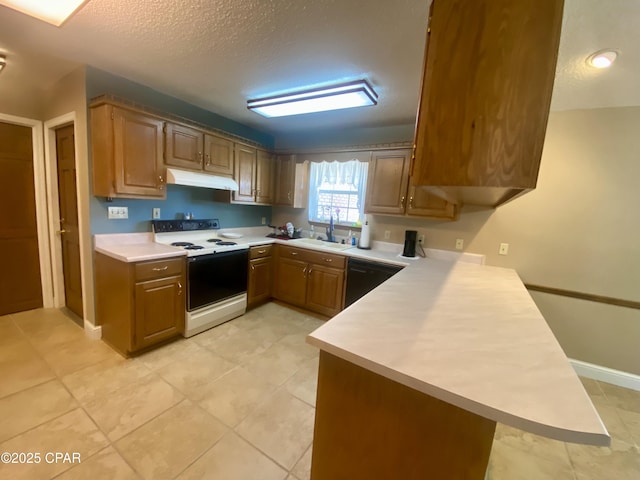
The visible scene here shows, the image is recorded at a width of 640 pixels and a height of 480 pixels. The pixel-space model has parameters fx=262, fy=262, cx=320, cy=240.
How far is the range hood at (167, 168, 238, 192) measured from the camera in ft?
8.58

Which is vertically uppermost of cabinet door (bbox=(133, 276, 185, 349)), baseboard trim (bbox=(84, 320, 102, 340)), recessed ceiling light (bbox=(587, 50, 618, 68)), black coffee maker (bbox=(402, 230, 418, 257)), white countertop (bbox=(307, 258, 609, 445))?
recessed ceiling light (bbox=(587, 50, 618, 68))

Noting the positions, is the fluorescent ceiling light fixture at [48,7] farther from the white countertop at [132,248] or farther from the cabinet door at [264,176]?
the cabinet door at [264,176]

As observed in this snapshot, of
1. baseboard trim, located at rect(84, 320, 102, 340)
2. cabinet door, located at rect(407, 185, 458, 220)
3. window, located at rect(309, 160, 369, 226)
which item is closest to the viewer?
baseboard trim, located at rect(84, 320, 102, 340)

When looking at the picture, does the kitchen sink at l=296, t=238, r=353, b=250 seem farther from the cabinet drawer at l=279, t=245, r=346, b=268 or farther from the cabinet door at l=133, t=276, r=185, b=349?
the cabinet door at l=133, t=276, r=185, b=349

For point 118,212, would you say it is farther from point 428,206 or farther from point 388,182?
point 428,206

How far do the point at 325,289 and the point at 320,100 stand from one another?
6.85 feet

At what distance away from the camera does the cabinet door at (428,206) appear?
276cm

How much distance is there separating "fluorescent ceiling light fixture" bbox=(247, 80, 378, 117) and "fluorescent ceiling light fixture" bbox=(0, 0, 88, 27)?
140 cm

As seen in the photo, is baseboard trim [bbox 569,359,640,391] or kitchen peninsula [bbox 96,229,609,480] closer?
kitchen peninsula [bbox 96,229,609,480]

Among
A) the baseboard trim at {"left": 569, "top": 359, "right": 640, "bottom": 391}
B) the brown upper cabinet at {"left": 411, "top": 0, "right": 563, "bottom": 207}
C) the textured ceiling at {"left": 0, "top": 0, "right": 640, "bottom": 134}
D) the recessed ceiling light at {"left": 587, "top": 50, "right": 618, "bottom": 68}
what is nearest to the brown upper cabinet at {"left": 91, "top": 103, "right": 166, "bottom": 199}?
the textured ceiling at {"left": 0, "top": 0, "right": 640, "bottom": 134}

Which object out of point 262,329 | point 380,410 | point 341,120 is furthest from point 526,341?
point 341,120

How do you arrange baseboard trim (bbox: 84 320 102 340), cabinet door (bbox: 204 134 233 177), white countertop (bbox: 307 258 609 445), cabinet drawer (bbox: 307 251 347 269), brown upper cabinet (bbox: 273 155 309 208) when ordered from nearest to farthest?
white countertop (bbox: 307 258 609 445) < baseboard trim (bbox: 84 320 102 340) < cabinet door (bbox: 204 134 233 177) < cabinet drawer (bbox: 307 251 347 269) < brown upper cabinet (bbox: 273 155 309 208)

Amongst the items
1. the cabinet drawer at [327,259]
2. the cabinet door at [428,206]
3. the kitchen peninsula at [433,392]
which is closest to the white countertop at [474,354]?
the kitchen peninsula at [433,392]

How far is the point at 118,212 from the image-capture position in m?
2.55
